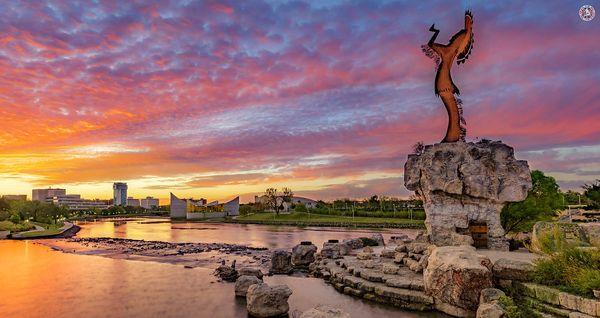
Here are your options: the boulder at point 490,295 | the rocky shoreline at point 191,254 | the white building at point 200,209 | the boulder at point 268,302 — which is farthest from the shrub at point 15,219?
the boulder at point 490,295

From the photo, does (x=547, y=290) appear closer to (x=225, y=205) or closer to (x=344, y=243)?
(x=344, y=243)

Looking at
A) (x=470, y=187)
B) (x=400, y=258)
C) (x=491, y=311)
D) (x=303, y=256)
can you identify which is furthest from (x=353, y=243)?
(x=491, y=311)

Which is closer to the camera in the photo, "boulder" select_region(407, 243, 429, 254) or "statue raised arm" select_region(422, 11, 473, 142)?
"boulder" select_region(407, 243, 429, 254)

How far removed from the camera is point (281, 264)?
23.5 metres

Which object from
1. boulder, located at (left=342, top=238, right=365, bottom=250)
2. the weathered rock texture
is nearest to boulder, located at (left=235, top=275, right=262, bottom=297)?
the weathered rock texture

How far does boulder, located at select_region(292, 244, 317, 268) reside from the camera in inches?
1008

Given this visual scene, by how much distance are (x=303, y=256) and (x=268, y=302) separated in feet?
37.3

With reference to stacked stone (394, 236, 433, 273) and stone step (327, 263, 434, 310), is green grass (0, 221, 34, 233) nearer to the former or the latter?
stone step (327, 263, 434, 310)

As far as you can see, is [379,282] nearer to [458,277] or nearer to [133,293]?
[458,277]

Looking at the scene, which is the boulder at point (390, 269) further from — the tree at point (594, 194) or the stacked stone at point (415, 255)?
the tree at point (594, 194)

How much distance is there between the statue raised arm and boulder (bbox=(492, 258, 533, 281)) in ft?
32.0

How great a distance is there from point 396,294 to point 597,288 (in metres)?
6.77

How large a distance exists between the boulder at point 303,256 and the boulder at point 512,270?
13462 millimetres

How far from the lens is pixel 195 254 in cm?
3347
